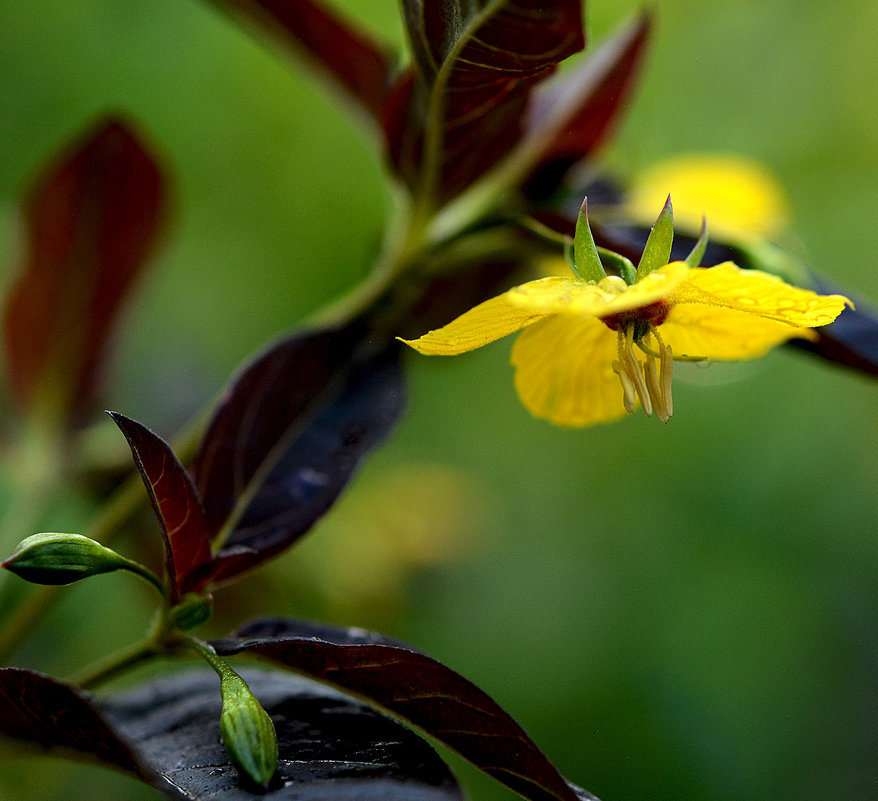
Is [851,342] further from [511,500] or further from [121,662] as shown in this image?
[511,500]

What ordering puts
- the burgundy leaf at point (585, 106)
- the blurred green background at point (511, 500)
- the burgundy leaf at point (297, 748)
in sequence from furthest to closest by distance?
the blurred green background at point (511, 500), the burgundy leaf at point (585, 106), the burgundy leaf at point (297, 748)

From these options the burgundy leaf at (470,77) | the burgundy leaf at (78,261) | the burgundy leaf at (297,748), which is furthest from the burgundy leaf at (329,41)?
the burgundy leaf at (297,748)

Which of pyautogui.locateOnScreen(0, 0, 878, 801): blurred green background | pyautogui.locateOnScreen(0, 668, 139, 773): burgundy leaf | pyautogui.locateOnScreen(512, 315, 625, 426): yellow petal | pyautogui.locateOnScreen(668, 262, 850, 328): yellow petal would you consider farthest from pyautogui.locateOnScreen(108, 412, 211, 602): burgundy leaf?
pyautogui.locateOnScreen(0, 0, 878, 801): blurred green background

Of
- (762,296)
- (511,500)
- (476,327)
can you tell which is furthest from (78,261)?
(511,500)

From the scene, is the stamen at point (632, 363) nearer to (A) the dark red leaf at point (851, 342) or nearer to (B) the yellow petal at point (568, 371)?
(B) the yellow petal at point (568, 371)

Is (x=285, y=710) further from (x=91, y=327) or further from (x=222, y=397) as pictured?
(x=91, y=327)

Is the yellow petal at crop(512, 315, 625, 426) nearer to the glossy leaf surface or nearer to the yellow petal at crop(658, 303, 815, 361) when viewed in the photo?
the yellow petal at crop(658, 303, 815, 361)
